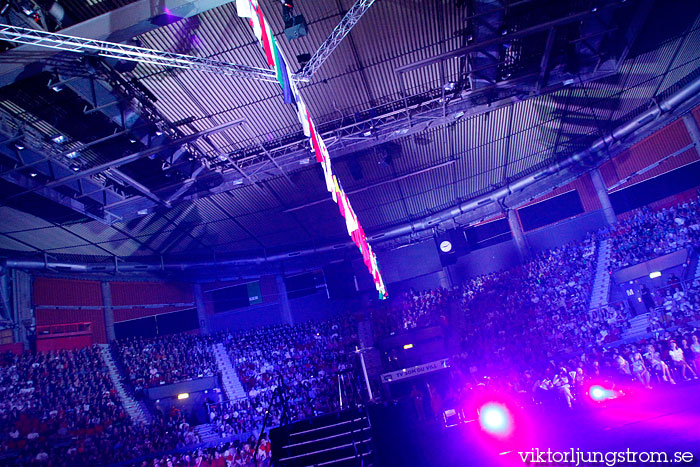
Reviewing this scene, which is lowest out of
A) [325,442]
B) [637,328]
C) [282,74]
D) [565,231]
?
[637,328]

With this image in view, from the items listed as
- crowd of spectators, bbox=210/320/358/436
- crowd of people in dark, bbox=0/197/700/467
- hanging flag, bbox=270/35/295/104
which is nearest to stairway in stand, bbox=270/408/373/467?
crowd of people in dark, bbox=0/197/700/467

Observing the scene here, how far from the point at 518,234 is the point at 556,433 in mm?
15751

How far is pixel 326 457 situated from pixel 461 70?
10.8 meters

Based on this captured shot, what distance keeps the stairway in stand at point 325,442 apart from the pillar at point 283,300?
1608cm

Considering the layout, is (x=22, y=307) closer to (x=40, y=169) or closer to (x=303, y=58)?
(x=40, y=169)

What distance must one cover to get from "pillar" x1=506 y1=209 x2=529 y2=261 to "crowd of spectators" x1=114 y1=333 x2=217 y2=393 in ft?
58.5

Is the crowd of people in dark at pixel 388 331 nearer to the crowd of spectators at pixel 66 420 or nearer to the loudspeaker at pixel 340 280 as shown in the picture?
the crowd of spectators at pixel 66 420

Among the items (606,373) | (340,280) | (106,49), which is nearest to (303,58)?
(106,49)

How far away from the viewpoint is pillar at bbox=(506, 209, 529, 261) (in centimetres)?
2388

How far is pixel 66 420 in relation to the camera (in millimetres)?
16766

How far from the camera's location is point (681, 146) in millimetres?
20109

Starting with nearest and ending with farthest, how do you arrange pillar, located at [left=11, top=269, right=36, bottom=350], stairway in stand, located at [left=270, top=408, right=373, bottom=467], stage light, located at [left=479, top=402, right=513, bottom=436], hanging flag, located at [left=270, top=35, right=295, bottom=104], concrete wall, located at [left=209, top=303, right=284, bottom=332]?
1. hanging flag, located at [left=270, top=35, right=295, bottom=104]
2. stairway in stand, located at [left=270, top=408, right=373, bottom=467]
3. stage light, located at [left=479, top=402, right=513, bottom=436]
4. pillar, located at [left=11, top=269, right=36, bottom=350]
5. concrete wall, located at [left=209, top=303, right=284, bottom=332]

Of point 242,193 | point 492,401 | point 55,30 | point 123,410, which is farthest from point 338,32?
point 123,410

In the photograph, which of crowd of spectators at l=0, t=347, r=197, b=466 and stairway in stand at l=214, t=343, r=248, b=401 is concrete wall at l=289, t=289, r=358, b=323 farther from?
crowd of spectators at l=0, t=347, r=197, b=466
